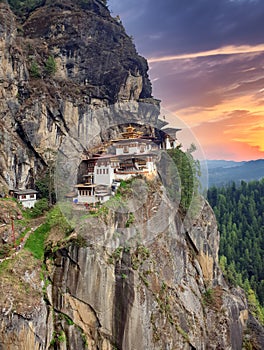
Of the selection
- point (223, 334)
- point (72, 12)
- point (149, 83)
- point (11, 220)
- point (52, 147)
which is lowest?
point (223, 334)

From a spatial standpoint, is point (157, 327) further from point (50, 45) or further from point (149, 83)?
point (149, 83)

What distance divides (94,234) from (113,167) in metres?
8.57

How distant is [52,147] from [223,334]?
22.4 metres

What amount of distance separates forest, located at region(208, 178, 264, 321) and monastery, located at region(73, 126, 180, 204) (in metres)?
18.1

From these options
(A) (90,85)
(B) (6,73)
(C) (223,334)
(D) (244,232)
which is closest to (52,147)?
(B) (6,73)

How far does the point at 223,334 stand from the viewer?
24484 mm

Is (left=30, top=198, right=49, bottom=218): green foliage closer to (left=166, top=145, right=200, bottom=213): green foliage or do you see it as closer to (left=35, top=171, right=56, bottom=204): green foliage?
(left=35, top=171, right=56, bottom=204): green foliage

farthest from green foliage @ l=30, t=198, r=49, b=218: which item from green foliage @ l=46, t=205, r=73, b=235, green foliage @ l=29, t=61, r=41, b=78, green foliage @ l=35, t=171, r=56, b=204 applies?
green foliage @ l=29, t=61, r=41, b=78

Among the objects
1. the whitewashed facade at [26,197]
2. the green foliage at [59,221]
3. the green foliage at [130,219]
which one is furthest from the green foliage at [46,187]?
the green foliage at [130,219]

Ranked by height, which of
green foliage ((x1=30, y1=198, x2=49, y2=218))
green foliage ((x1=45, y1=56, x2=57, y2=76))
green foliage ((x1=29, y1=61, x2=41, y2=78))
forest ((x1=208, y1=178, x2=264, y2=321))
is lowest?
forest ((x1=208, y1=178, x2=264, y2=321))

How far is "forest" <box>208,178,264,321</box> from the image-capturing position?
47.5 m

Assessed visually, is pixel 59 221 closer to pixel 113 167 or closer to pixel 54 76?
pixel 113 167

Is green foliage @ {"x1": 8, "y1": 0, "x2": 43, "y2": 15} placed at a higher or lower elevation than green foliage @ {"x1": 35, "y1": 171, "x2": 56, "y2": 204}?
higher

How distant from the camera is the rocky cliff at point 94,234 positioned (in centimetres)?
1648
